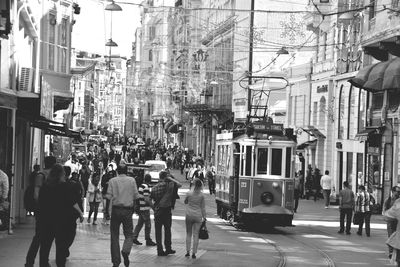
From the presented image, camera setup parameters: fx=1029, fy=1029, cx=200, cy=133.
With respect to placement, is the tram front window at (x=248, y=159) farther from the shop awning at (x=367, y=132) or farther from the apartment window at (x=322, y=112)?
the apartment window at (x=322, y=112)

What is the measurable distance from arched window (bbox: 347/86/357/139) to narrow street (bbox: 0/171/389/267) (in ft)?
53.6

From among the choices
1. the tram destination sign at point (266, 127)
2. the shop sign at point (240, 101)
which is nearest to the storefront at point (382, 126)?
the tram destination sign at point (266, 127)

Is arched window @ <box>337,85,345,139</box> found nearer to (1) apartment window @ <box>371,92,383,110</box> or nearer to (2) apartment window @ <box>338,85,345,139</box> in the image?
(2) apartment window @ <box>338,85,345,139</box>

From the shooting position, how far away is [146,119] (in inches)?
6580

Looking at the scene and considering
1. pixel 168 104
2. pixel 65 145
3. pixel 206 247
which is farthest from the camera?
pixel 168 104

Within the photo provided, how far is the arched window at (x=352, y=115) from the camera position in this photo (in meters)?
49.1

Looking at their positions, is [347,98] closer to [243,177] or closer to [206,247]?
[243,177]

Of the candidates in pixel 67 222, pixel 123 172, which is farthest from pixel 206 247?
pixel 67 222

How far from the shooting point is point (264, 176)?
2917 cm

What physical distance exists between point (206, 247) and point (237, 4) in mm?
58269

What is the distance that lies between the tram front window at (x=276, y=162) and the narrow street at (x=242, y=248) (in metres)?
1.80

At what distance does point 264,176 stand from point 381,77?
13002 mm

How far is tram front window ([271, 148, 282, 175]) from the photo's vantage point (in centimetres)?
2925

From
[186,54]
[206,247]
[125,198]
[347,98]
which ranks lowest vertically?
[206,247]
